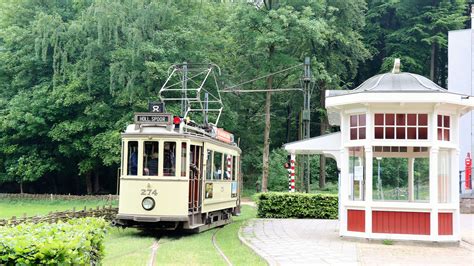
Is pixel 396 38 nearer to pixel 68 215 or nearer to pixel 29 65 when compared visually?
pixel 29 65

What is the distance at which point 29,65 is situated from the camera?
122 feet

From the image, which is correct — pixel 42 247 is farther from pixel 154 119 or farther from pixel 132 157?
pixel 154 119

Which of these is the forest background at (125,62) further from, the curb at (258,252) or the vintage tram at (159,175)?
the curb at (258,252)

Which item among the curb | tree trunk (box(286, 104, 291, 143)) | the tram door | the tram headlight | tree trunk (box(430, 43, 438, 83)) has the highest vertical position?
tree trunk (box(430, 43, 438, 83))

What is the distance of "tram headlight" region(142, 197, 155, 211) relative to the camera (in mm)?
14359

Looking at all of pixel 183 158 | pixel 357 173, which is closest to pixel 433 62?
pixel 357 173

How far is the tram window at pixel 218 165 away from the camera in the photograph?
17.2 meters

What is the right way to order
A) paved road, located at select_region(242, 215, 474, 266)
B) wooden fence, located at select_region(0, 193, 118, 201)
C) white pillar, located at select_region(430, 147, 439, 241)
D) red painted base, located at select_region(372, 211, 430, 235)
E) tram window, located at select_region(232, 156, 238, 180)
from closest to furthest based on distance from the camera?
paved road, located at select_region(242, 215, 474, 266)
white pillar, located at select_region(430, 147, 439, 241)
red painted base, located at select_region(372, 211, 430, 235)
tram window, located at select_region(232, 156, 238, 180)
wooden fence, located at select_region(0, 193, 118, 201)

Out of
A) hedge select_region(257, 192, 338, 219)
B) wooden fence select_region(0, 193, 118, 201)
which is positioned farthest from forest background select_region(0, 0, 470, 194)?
hedge select_region(257, 192, 338, 219)

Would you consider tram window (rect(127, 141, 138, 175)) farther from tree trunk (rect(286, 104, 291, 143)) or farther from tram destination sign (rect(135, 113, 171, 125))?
tree trunk (rect(286, 104, 291, 143))

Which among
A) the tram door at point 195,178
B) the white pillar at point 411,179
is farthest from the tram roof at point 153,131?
the white pillar at point 411,179

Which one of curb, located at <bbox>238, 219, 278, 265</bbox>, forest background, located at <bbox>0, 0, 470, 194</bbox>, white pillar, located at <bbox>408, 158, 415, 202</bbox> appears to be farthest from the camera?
forest background, located at <bbox>0, 0, 470, 194</bbox>

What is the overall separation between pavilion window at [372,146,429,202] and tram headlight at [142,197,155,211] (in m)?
5.15

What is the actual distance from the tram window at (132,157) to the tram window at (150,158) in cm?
23
